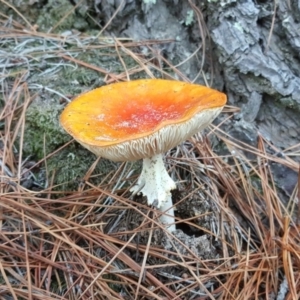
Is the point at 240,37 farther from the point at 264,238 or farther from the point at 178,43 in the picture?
the point at 264,238

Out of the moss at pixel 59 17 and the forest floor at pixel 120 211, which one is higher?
the moss at pixel 59 17

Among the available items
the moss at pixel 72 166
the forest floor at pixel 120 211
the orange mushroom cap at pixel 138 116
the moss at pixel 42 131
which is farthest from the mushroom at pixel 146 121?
the moss at pixel 42 131

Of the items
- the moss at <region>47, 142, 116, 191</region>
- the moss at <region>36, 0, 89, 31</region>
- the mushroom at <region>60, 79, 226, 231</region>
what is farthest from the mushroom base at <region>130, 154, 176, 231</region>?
the moss at <region>36, 0, 89, 31</region>

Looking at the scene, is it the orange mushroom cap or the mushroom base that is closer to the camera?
the orange mushroom cap

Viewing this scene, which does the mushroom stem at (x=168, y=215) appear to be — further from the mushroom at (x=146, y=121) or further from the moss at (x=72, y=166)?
the moss at (x=72, y=166)

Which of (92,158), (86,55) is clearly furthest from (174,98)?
(86,55)

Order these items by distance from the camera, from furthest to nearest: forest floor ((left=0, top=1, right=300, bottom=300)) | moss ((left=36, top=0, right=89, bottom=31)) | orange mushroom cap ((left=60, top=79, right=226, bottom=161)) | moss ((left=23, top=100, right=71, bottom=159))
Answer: moss ((left=36, top=0, right=89, bottom=31)), moss ((left=23, top=100, right=71, bottom=159)), forest floor ((left=0, top=1, right=300, bottom=300)), orange mushroom cap ((left=60, top=79, right=226, bottom=161))

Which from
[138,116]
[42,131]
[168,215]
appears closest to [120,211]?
[168,215]

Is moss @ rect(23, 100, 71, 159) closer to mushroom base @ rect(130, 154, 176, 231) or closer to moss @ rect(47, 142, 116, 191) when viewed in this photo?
moss @ rect(47, 142, 116, 191)
